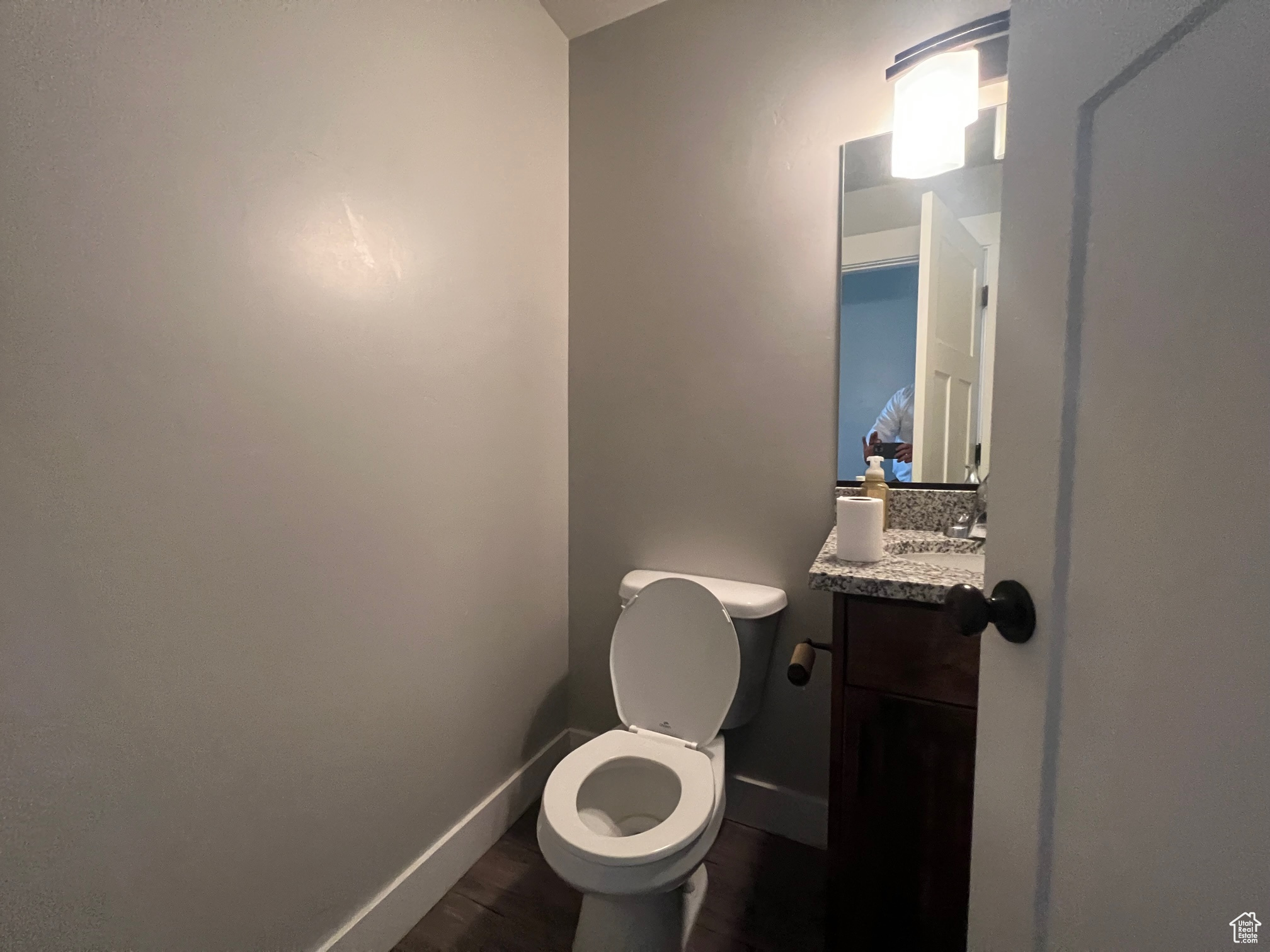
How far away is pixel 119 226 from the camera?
0.78m

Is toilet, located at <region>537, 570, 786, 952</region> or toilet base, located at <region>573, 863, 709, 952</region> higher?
toilet, located at <region>537, 570, 786, 952</region>

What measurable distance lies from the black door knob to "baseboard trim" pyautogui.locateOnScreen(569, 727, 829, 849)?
1.22 meters

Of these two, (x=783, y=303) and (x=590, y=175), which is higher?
(x=590, y=175)

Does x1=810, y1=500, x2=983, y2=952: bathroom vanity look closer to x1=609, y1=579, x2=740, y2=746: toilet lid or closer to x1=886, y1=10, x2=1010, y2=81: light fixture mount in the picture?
x1=609, y1=579, x2=740, y2=746: toilet lid

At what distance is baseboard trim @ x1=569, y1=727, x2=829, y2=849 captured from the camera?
155 cm

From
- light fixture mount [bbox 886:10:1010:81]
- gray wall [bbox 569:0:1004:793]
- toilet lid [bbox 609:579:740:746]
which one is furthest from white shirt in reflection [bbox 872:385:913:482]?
light fixture mount [bbox 886:10:1010:81]

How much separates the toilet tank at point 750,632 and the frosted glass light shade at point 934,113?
114cm

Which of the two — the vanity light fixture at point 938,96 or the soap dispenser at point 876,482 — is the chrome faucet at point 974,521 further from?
the vanity light fixture at point 938,96

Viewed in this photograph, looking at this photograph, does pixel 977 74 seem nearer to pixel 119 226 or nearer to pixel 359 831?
pixel 119 226

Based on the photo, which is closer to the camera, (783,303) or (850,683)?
(850,683)

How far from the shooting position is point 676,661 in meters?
1.46

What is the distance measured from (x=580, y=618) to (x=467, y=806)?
2.03ft

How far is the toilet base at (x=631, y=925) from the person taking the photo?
1128mm

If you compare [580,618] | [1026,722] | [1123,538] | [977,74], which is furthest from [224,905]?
[977,74]
